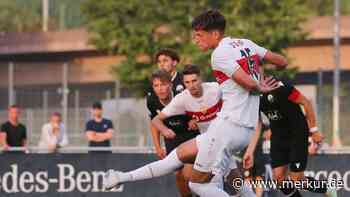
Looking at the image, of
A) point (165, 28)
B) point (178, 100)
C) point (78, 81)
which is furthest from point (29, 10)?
point (178, 100)

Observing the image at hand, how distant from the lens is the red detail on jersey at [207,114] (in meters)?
13.7

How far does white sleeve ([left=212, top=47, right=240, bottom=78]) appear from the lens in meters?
11.8

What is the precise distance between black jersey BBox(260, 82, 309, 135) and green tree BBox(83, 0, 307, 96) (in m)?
26.6

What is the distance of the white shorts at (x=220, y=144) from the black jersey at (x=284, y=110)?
2440 mm

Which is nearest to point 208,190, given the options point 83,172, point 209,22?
point 209,22

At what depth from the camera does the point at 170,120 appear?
1484 centimetres

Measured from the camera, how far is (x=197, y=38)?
12125 millimetres

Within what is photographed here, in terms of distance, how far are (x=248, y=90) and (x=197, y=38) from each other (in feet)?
2.46

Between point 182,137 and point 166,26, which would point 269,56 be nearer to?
point 182,137

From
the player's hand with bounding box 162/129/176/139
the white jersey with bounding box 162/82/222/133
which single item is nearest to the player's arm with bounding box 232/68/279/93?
the white jersey with bounding box 162/82/222/133

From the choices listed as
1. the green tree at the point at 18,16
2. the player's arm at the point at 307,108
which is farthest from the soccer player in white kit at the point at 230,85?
the green tree at the point at 18,16

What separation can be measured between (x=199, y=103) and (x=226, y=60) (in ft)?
6.29

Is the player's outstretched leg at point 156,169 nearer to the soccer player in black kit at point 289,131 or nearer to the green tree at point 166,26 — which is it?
the soccer player in black kit at point 289,131

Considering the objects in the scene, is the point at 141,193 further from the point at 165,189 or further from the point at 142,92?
the point at 142,92
